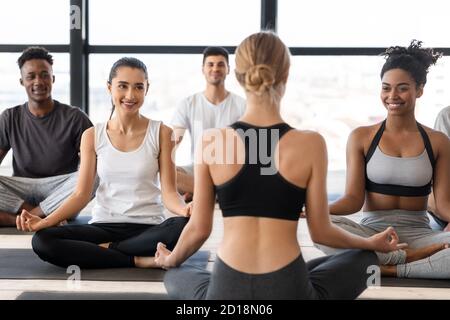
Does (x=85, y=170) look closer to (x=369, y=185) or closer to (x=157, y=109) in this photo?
(x=369, y=185)

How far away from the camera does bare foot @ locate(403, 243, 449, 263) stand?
247cm

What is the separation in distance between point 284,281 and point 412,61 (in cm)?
134

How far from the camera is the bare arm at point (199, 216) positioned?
169cm

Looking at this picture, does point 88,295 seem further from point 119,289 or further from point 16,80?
point 16,80

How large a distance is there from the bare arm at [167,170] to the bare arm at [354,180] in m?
0.64

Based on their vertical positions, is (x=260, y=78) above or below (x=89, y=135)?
above

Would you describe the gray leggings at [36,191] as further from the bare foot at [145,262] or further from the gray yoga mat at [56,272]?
the bare foot at [145,262]

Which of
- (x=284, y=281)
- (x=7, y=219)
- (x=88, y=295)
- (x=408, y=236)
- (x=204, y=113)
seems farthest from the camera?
(x=204, y=113)

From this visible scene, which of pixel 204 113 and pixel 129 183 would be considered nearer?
pixel 129 183

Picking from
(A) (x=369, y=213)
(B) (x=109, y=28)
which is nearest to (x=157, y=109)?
(B) (x=109, y=28)

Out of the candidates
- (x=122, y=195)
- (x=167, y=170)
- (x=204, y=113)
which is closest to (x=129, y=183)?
(x=122, y=195)

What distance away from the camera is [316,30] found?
15.8 feet

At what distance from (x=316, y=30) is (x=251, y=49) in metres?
3.31

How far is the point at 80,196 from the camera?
8.64ft
